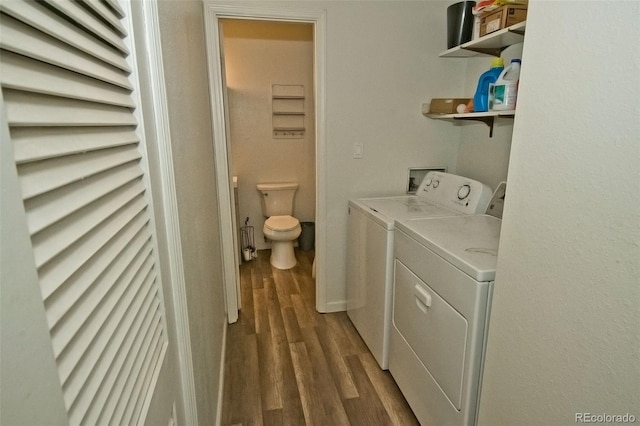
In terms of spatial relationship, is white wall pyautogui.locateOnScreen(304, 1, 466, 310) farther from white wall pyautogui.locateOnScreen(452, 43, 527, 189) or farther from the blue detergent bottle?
the blue detergent bottle

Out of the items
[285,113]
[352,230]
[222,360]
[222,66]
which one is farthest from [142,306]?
[285,113]

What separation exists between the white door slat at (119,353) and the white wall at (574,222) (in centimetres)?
86

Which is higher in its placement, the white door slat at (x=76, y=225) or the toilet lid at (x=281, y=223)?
the white door slat at (x=76, y=225)

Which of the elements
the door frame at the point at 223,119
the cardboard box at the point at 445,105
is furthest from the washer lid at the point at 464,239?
the door frame at the point at 223,119

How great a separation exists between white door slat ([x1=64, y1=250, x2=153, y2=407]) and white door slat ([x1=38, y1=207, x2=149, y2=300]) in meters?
0.07

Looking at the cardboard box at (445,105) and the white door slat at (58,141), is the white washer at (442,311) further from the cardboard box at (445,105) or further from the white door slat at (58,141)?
the white door slat at (58,141)

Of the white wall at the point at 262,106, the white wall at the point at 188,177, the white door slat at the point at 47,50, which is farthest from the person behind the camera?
the white wall at the point at 262,106

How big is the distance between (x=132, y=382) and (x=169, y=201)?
406 millimetres

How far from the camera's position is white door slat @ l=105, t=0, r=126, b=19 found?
1.69ft

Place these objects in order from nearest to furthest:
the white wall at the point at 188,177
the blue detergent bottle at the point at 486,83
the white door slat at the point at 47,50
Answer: the white door slat at the point at 47,50, the white wall at the point at 188,177, the blue detergent bottle at the point at 486,83

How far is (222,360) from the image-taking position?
6.13 feet

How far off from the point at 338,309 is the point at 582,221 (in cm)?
207

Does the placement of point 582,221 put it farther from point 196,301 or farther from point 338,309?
point 338,309

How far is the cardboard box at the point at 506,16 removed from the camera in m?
1.57
